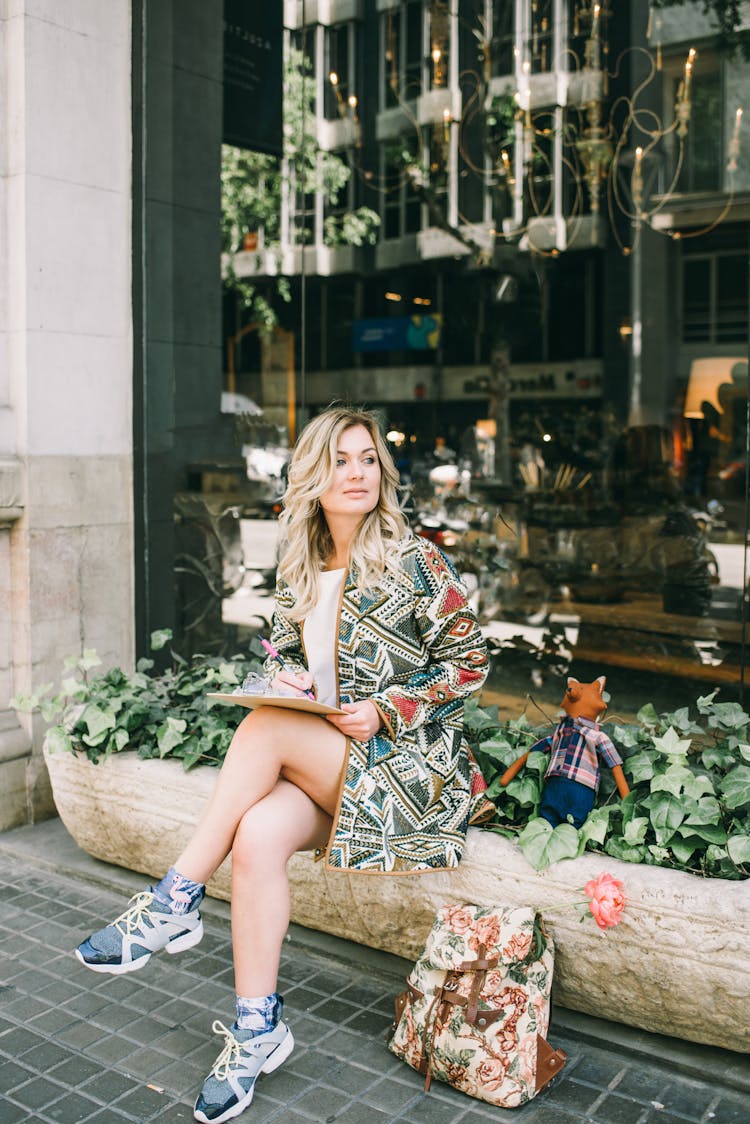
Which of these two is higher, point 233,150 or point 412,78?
point 412,78

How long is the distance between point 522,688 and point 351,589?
10.6 feet

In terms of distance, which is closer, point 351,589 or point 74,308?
point 351,589

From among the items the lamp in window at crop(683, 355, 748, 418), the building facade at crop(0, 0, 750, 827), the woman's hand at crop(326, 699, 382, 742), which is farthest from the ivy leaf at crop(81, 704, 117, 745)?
the lamp in window at crop(683, 355, 748, 418)

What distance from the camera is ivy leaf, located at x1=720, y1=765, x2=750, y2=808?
11.0 feet

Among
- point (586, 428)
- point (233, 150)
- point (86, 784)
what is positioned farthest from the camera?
point (586, 428)

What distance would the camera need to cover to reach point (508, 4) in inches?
259

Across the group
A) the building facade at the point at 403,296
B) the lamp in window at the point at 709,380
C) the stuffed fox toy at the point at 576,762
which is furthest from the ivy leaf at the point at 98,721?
the lamp in window at the point at 709,380

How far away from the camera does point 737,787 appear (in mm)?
3408

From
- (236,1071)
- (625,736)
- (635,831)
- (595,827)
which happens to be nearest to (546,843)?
(595,827)

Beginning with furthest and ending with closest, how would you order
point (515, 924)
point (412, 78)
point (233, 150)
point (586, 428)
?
point (586, 428), point (412, 78), point (233, 150), point (515, 924)

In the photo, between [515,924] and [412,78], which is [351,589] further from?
[412,78]

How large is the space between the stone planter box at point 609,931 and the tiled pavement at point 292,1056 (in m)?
0.11

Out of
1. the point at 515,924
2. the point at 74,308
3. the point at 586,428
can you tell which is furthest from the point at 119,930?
the point at 586,428

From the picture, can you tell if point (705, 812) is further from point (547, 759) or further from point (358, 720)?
point (358, 720)
